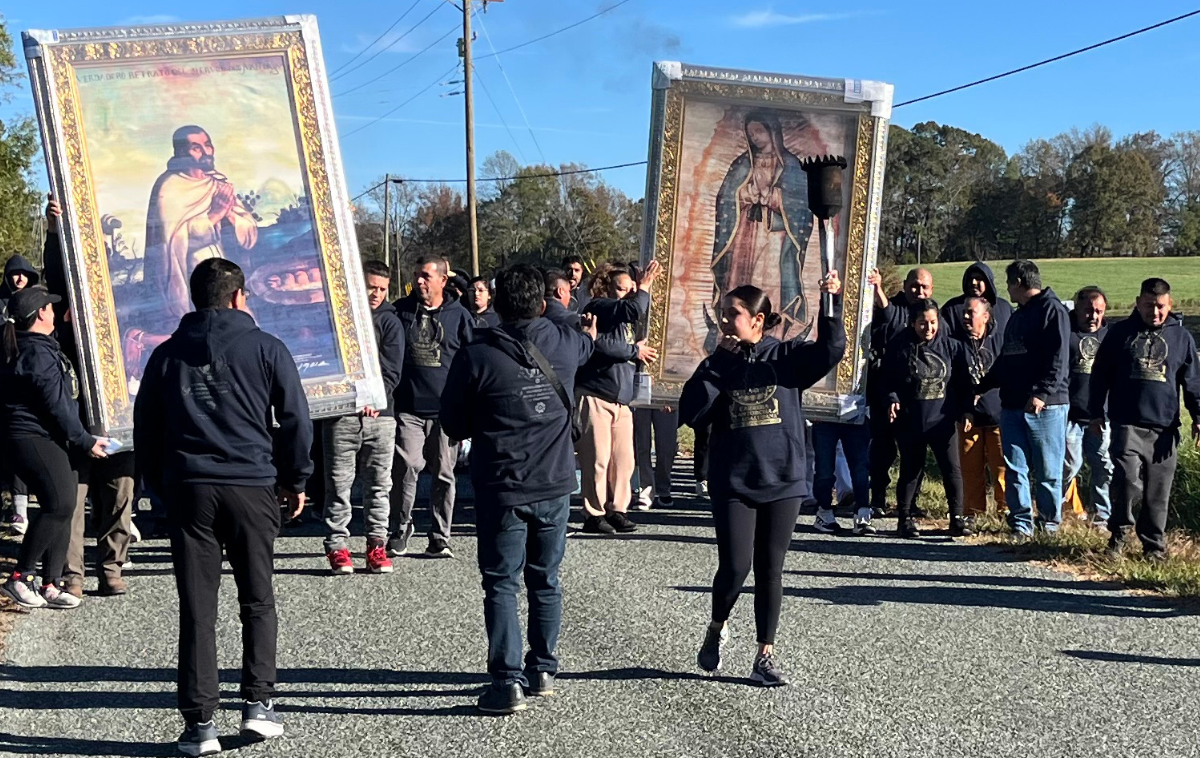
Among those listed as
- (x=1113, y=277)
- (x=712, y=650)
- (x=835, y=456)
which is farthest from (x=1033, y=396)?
(x=1113, y=277)

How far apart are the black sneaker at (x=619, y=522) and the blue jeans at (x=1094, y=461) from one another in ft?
12.0

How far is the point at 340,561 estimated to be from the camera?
8586 mm

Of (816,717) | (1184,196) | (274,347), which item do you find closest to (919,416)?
(816,717)

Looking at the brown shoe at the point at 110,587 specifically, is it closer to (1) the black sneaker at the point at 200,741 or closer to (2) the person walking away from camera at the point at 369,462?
(2) the person walking away from camera at the point at 369,462

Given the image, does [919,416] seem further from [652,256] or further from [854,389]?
[652,256]

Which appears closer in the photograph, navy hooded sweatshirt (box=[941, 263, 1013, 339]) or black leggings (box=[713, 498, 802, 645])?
black leggings (box=[713, 498, 802, 645])

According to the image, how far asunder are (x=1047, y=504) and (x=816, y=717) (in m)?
5.04

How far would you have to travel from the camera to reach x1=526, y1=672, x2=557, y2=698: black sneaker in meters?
5.87

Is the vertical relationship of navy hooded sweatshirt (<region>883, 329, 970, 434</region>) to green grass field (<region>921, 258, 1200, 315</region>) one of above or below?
above

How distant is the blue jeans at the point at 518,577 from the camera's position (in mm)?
5656

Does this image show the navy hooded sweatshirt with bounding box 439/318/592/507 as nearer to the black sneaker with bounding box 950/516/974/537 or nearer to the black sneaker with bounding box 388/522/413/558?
the black sneaker with bounding box 388/522/413/558

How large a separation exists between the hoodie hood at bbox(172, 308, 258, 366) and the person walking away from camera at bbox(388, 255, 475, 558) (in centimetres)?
376

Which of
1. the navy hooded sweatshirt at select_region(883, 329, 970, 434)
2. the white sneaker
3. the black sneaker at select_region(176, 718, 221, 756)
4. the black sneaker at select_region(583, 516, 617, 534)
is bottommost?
the black sneaker at select_region(583, 516, 617, 534)

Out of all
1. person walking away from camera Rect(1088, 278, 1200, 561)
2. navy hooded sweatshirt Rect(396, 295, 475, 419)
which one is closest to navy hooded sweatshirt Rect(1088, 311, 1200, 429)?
person walking away from camera Rect(1088, 278, 1200, 561)
